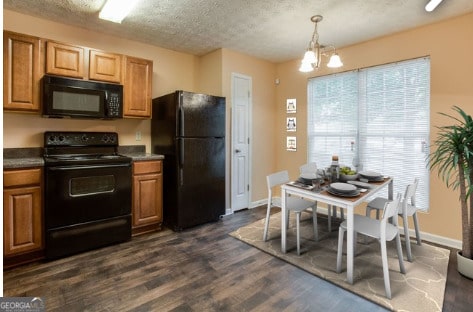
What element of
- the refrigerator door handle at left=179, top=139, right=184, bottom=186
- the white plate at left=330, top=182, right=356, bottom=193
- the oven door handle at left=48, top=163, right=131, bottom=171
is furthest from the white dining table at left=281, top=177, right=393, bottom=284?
the oven door handle at left=48, top=163, right=131, bottom=171

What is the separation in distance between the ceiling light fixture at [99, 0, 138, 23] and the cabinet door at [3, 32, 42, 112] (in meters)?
0.73

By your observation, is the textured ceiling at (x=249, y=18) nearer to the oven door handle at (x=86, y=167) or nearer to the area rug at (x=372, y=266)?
the oven door handle at (x=86, y=167)

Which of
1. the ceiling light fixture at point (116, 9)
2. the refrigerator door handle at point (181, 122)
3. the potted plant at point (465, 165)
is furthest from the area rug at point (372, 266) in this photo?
the ceiling light fixture at point (116, 9)

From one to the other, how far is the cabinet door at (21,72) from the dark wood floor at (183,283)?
1595 millimetres

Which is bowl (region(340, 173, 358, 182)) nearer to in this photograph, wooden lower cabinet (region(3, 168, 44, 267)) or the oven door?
the oven door

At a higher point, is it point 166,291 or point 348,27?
point 348,27

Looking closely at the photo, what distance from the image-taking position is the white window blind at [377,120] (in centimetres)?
306

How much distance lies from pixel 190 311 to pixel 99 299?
0.71 meters

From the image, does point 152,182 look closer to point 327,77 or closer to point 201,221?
point 201,221

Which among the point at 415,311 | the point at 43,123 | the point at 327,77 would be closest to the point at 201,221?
the point at 43,123

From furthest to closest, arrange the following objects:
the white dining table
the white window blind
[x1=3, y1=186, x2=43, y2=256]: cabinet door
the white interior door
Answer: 1. the white interior door
2. the white window blind
3. [x1=3, y1=186, x2=43, y2=256]: cabinet door
4. the white dining table

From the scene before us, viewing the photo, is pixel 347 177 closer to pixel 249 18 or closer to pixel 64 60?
pixel 249 18

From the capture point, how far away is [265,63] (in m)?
4.43

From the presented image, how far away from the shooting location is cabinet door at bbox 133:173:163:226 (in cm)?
310
